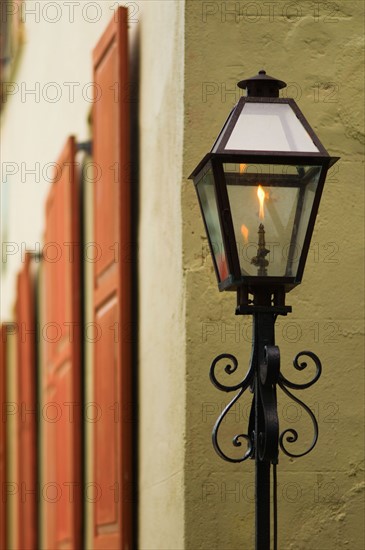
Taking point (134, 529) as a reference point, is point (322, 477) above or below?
above

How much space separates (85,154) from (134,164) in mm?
1179

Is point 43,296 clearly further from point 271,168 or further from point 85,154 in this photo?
point 271,168

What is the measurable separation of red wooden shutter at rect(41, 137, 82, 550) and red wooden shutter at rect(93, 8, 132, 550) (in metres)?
0.49

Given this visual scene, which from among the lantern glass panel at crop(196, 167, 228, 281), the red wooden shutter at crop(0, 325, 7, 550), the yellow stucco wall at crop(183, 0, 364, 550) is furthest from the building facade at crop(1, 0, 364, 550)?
the red wooden shutter at crop(0, 325, 7, 550)

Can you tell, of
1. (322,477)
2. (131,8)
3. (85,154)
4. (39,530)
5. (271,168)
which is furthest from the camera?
(39,530)

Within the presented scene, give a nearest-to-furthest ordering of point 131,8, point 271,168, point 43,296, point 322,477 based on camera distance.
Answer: point 271,168 → point 322,477 → point 131,8 → point 43,296

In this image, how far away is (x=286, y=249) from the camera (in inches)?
131

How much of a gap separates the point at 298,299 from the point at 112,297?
1106 mm

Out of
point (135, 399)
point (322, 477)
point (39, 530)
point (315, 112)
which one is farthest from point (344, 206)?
point (39, 530)

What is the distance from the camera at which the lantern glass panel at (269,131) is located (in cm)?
330

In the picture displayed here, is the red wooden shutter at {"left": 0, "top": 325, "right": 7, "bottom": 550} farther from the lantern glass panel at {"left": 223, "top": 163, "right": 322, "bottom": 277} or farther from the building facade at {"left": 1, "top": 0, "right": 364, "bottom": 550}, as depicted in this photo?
the lantern glass panel at {"left": 223, "top": 163, "right": 322, "bottom": 277}

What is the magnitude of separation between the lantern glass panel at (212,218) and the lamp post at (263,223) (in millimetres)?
12

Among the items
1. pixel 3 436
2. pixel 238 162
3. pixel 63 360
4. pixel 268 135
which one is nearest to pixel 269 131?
pixel 268 135

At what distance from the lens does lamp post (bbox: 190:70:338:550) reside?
3.27 metres
